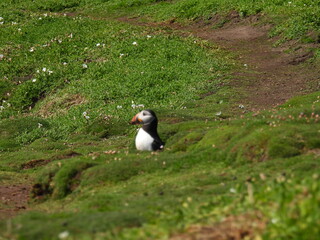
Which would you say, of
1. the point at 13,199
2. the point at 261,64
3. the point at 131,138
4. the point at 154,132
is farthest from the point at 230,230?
the point at 261,64

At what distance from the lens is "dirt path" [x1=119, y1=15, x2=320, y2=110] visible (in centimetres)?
2097

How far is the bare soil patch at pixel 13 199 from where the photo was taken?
11.3 metres

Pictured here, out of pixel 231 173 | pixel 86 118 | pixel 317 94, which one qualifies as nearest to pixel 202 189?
pixel 231 173

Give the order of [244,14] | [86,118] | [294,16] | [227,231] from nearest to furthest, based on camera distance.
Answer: [227,231], [86,118], [294,16], [244,14]

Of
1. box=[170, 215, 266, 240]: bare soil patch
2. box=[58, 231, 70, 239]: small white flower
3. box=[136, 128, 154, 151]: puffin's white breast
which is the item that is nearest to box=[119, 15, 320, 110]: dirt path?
box=[136, 128, 154, 151]: puffin's white breast

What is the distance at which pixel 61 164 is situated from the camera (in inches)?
500

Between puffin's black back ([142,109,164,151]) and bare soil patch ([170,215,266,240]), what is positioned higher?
bare soil patch ([170,215,266,240])

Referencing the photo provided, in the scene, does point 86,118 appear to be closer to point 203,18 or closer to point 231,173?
point 231,173

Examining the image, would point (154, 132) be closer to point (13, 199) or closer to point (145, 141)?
point (145, 141)

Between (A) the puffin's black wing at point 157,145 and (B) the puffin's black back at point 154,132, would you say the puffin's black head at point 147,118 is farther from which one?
(A) the puffin's black wing at point 157,145

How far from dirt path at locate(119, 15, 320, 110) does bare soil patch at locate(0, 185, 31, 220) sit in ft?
26.9

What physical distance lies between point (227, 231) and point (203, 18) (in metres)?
26.8

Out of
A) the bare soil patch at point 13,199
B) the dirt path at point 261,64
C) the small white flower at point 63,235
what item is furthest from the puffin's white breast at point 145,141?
the small white flower at point 63,235

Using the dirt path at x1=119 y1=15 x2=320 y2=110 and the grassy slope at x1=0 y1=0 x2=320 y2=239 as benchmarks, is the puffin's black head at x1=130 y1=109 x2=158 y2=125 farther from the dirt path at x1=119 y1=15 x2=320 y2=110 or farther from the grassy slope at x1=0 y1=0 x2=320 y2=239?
the dirt path at x1=119 y1=15 x2=320 y2=110
